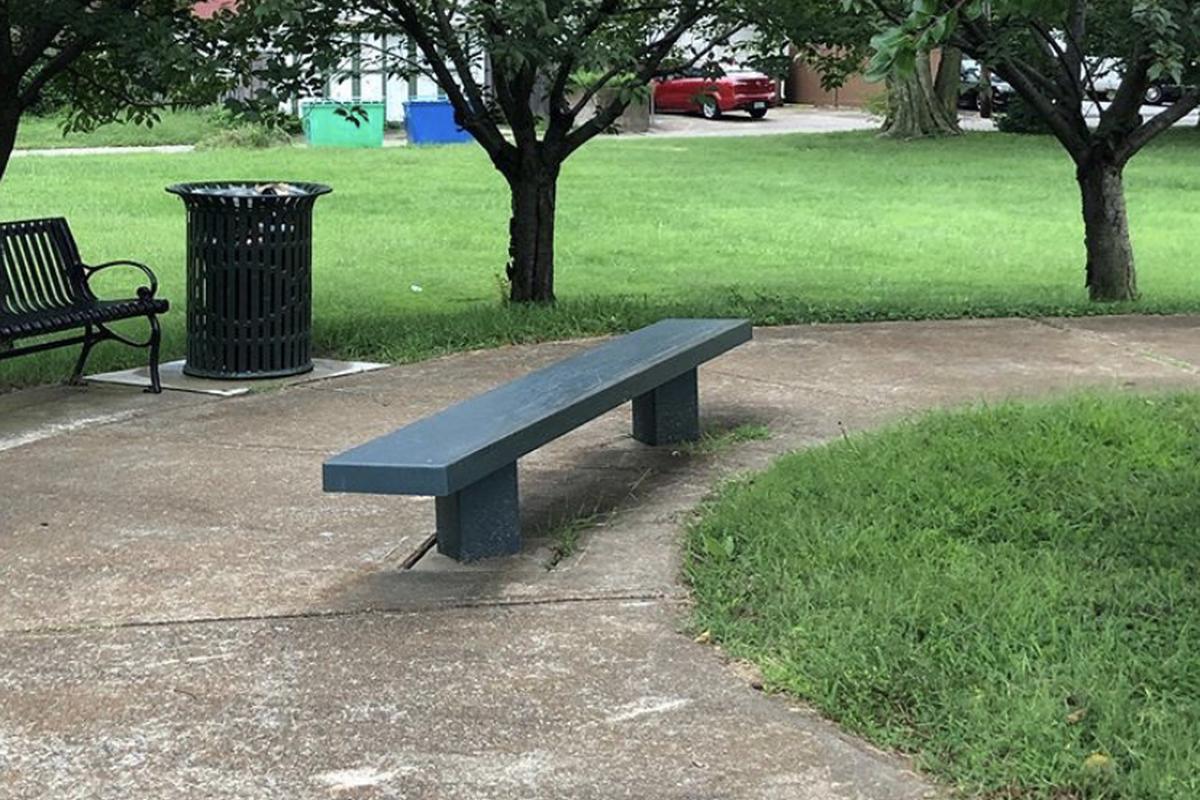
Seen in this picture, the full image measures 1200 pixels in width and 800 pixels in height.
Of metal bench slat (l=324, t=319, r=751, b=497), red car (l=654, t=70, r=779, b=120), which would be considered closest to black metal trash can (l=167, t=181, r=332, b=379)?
metal bench slat (l=324, t=319, r=751, b=497)

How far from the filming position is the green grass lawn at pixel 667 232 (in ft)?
35.6

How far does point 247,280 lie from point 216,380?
522mm

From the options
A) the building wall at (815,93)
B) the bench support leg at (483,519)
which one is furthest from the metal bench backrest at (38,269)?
the building wall at (815,93)

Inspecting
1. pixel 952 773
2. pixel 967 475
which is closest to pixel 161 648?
pixel 952 773

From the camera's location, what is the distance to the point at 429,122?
33.6 metres

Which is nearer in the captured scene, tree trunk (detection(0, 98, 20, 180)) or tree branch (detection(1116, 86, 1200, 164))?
tree trunk (detection(0, 98, 20, 180))

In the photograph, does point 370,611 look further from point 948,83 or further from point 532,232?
point 948,83

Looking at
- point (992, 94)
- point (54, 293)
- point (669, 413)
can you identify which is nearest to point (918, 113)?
point (992, 94)

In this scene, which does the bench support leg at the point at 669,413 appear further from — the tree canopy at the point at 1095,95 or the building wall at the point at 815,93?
the building wall at the point at 815,93

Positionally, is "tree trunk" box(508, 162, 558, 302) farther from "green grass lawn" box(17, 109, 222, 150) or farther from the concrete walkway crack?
"green grass lawn" box(17, 109, 222, 150)

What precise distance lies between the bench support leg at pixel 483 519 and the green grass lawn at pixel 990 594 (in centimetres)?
58

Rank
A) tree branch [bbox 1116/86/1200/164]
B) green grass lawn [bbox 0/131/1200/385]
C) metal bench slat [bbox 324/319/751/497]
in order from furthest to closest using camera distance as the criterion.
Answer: tree branch [bbox 1116/86/1200/164], green grass lawn [bbox 0/131/1200/385], metal bench slat [bbox 324/319/751/497]

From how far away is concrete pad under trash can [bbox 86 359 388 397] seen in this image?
27.7 ft

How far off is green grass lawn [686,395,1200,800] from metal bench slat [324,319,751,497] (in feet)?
1.84
